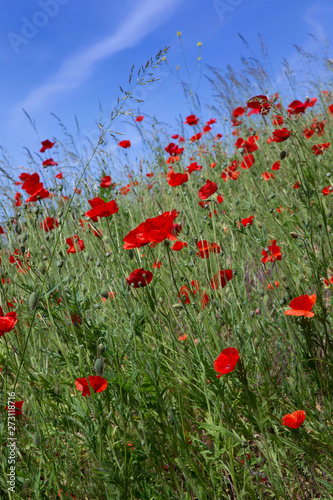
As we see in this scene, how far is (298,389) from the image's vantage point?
1.39m

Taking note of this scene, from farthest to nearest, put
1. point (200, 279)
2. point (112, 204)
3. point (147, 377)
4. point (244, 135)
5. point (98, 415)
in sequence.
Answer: point (244, 135) → point (200, 279) → point (112, 204) → point (147, 377) → point (98, 415)

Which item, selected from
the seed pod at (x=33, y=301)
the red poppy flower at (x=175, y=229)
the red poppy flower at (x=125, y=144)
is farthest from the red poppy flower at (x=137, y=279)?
the red poppy flower at (x=125, y=144)

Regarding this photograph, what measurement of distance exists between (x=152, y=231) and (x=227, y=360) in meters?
0.47

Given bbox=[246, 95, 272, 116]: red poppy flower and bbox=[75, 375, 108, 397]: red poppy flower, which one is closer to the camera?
bbox=[75, 375, 108, 397]: red poppy flower

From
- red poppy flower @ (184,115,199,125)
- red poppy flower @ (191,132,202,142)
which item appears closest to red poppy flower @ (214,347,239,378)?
red poppy flower @ (191,132,202,142)

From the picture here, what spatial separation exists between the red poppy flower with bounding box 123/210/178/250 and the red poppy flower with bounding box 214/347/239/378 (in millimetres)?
404

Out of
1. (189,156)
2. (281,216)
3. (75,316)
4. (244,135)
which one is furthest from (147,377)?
(244,135)

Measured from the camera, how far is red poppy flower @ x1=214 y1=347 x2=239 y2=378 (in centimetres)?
108

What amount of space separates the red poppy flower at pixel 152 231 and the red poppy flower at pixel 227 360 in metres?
0.40

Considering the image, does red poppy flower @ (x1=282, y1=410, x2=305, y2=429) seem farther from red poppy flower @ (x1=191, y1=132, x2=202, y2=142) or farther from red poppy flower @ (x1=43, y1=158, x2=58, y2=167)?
red poppy flower @ (x1=191, y1=132, x2=202, y2=142)

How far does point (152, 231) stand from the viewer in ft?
4.10

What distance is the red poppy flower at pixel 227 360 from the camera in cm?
108

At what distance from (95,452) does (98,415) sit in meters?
0.15

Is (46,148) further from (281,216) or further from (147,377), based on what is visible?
(147,377)
